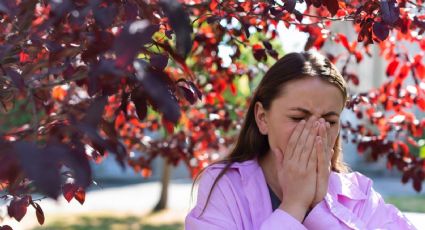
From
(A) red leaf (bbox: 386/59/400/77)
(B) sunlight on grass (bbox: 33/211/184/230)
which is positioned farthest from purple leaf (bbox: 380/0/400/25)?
(B) sunlight on grass (bbox: 33/211/184/230)

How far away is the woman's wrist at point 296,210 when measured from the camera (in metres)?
2.01

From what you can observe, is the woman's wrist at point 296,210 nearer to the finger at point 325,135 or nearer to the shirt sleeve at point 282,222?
the shirt sleeve at point 282,222

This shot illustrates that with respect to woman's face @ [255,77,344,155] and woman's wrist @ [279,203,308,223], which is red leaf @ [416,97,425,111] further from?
woman's wrist @ [279,203,308,223]

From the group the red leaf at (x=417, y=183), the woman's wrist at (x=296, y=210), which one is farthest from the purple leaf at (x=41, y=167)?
the red leaf at (x=417, y=183)

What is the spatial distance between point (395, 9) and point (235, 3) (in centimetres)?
79

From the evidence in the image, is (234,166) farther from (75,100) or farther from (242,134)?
(75,100)

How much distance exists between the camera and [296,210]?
6.63 feet

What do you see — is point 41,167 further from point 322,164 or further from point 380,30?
point 380,30

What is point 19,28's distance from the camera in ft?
5.50

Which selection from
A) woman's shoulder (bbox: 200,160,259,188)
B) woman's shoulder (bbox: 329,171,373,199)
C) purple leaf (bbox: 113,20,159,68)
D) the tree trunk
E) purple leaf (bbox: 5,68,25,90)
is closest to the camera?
purple leaf (bbox: 113,20,159,68)

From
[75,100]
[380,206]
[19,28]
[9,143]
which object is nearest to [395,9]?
[380,206]

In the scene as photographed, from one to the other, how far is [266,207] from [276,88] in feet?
1.35

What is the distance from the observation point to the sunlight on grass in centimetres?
891

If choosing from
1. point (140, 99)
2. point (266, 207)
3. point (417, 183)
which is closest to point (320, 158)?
point (266, 207)
